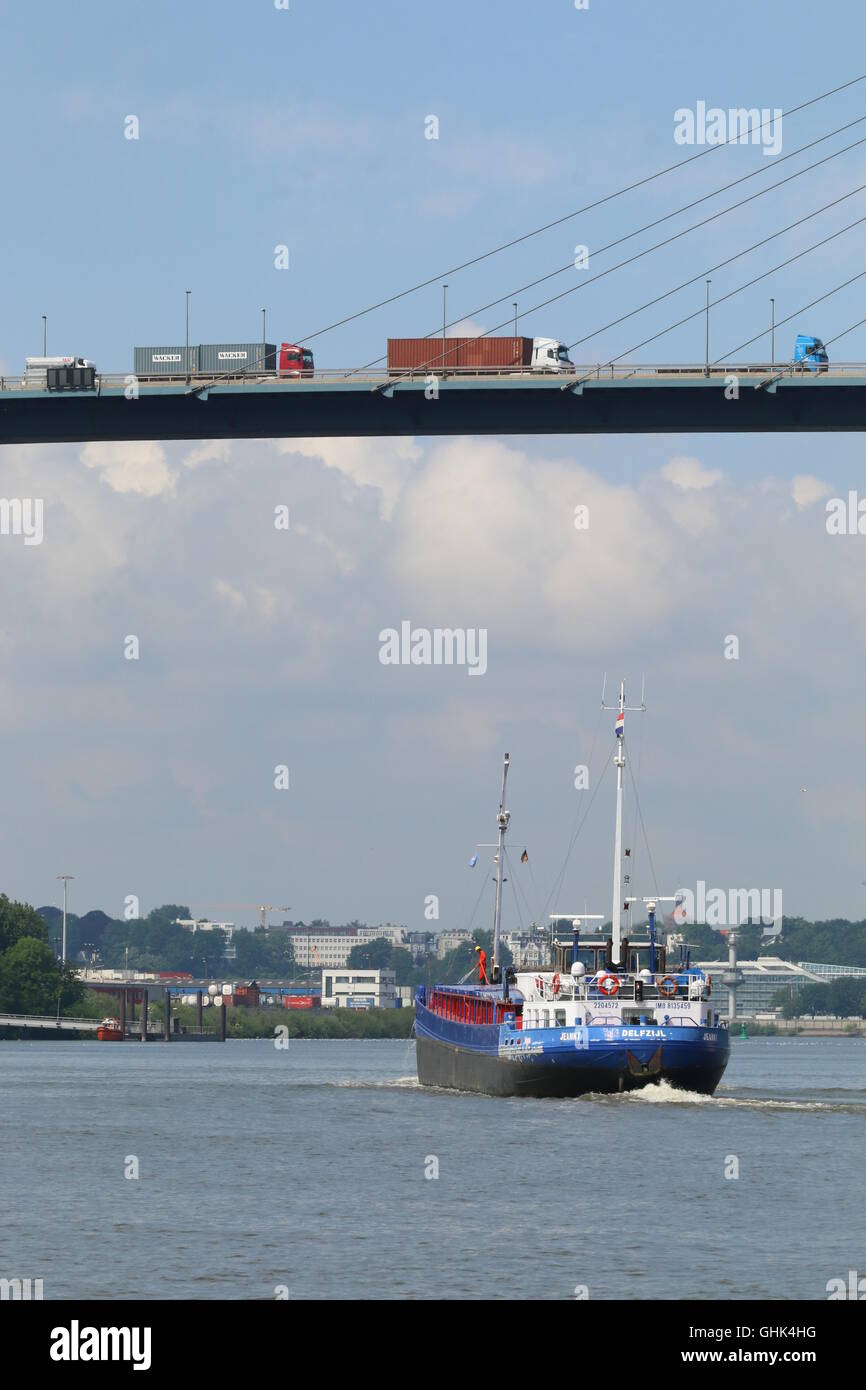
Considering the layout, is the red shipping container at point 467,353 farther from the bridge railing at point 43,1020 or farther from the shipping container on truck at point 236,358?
the bridge railing at point 43,1020

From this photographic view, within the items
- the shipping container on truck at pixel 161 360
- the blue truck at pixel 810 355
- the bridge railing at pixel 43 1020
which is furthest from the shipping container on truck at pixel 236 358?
the bridge railing at pixel 43 1020

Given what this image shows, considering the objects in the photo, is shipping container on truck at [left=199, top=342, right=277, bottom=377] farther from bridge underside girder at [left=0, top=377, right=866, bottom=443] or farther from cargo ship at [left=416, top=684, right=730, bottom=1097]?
cargo ship at [left=416, top=684, right=730, bottom=1097]

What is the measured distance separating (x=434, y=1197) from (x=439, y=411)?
43029 millimetres

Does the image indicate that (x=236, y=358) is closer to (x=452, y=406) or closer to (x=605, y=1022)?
(x=452, y=406)

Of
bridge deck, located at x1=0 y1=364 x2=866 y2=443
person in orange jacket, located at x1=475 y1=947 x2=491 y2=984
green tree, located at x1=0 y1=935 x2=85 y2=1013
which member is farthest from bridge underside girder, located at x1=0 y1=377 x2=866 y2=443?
green tree, located at x1=0 y1=935 x2=85 y2=1013

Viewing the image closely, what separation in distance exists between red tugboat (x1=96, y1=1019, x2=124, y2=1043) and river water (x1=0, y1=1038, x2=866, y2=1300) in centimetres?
9816

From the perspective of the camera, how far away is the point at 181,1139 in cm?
5275

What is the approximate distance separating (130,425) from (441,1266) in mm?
53266

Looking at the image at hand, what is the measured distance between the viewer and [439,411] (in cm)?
7762

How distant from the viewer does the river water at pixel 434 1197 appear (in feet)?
99.7

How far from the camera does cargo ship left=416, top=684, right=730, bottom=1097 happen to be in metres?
60.4

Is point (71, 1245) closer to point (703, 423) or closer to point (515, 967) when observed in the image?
point (515, 967)

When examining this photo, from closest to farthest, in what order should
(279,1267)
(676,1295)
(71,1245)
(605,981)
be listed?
1. (676,1295)
2. (279,1267)
3. (71,1245)
4. (605,981)
